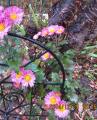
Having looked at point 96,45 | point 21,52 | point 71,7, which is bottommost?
point 21,52

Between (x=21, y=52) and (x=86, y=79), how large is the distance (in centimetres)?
182

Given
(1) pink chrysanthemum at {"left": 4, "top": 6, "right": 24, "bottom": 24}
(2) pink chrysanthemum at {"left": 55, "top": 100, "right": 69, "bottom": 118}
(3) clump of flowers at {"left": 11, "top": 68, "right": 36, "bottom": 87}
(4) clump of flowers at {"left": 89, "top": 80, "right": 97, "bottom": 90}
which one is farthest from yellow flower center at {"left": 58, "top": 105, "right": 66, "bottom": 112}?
(4) clump of flowers at {"left": 89, "top": 80, "right": 97, "bottom": 90}

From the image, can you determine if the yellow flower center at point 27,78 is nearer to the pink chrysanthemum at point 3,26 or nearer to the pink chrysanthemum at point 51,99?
the pink chrysanthemum at point 51,99

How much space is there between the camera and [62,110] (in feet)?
7.44

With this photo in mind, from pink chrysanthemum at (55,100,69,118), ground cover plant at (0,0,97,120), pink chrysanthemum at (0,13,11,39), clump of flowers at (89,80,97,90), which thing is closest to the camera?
pink chrysanthemum at (0,13,11,39)

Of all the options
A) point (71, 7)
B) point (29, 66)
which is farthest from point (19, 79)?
point (71, 7)

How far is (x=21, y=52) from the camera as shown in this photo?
2.09 meters

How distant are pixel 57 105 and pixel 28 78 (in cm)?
25

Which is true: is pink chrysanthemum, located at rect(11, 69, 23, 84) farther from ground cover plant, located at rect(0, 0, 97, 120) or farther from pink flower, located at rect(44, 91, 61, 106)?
pink flower, located at rect(44, 91, 61, 106)

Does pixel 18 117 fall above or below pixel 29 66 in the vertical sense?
below

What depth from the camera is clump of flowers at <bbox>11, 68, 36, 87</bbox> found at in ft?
6.92

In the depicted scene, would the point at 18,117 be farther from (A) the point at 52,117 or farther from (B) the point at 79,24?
(B) the point at 79,24

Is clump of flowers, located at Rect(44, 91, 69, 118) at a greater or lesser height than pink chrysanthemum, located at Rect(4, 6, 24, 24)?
lesser

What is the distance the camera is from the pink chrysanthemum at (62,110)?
2.24m
